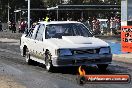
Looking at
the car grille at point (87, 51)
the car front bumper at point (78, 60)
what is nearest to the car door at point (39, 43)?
the car front bumper at point (78, 60)

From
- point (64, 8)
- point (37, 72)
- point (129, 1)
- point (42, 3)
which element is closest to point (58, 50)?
point (37, 72)

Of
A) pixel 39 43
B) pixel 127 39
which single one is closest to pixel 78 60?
pixel 39 43

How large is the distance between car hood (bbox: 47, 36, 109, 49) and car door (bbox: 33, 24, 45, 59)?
651 mm

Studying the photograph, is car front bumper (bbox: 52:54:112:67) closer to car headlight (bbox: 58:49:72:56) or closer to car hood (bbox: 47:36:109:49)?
car headlight (bbox: 58:49:72:56)

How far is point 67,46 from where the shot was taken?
12562mm

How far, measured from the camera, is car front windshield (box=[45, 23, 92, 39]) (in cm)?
1385

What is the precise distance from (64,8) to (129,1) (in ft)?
86.1

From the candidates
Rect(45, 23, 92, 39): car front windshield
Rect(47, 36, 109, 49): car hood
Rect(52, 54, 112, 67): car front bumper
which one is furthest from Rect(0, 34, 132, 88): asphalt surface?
Rect(45, 23, 92, 39): car front windshield

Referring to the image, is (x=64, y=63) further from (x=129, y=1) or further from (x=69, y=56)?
Answer: (x=129, y=1)

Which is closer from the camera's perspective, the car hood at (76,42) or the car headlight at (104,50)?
the car hood at (76,42)

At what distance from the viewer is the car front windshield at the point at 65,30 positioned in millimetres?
13852

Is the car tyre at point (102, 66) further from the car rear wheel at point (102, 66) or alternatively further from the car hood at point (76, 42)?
the car hood at point (76, 42)

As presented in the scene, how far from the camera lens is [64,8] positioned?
159 ft

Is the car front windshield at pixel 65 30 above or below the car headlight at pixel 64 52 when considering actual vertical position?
above
